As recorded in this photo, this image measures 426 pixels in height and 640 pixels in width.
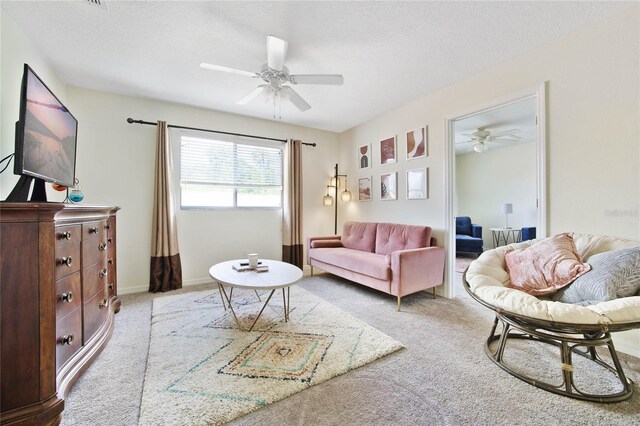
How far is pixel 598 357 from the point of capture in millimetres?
1769

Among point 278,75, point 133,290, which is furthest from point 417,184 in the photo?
point 133,290

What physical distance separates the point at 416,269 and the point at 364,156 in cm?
225

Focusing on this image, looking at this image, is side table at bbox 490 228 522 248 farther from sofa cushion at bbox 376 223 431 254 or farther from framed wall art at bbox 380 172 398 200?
sofa cushion at bbox 376 223 431 254

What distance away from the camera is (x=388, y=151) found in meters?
3.89

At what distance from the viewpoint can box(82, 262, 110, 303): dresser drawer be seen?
5.57 ft

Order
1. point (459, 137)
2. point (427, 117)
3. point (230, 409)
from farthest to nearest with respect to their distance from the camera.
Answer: point (459, 137), point (427, 117), point (230, 409)

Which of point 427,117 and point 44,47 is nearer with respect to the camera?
point 44,47

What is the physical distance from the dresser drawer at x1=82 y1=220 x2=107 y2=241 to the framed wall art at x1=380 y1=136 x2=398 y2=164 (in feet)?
11.3

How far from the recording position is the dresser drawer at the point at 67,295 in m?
1.36

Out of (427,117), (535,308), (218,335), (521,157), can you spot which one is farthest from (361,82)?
(521,157)

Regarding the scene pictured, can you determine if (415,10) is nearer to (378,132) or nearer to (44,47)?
(378,132)

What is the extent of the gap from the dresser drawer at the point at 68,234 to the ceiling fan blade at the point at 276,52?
176cm

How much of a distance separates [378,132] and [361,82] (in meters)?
1.23

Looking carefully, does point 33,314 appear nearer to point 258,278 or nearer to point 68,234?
point 68,234
